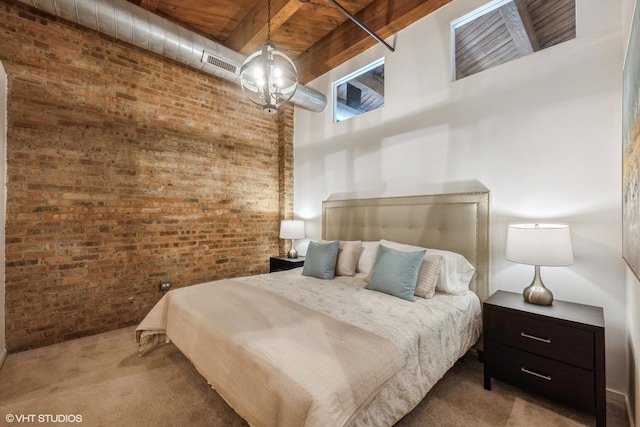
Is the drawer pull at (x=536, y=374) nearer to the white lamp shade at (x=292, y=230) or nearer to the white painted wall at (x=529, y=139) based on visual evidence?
the white painted wall at (x=529, y=139)

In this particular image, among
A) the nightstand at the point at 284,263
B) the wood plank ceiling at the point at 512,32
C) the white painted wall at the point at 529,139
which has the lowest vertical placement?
the nightstand at the point at 284,263

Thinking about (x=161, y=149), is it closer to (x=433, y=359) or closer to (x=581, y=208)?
(x=433, y=359)

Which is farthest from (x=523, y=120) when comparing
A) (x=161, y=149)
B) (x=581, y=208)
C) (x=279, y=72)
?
(x=161, y=149)

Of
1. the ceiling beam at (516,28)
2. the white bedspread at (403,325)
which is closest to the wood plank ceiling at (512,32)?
the ceiling beam at (516,28)

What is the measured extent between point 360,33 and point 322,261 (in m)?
2.78

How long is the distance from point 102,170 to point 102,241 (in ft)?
2.56

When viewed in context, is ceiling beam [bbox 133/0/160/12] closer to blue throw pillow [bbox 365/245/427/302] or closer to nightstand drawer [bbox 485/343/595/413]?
blue throw pillow [bbox 365/245/427/302]

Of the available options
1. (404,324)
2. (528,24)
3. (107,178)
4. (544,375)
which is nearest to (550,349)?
(544,375)

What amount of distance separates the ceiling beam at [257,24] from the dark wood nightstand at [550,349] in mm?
3304

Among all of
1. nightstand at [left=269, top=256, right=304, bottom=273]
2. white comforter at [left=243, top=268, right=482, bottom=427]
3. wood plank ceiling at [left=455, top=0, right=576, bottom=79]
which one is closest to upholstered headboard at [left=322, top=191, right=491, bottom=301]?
white comforter at [left=243, top=268, right=482, bottom=427]

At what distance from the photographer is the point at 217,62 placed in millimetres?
3332

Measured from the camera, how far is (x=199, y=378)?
2209 millimetres

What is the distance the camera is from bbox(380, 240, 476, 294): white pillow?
241cm

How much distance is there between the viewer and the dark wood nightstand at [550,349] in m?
1.67
